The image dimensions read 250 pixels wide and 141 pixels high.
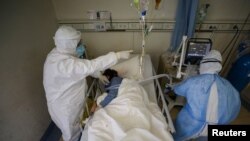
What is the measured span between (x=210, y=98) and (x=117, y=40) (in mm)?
1453

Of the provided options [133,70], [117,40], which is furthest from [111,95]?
[117,40]

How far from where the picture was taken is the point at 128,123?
1035 millimetres

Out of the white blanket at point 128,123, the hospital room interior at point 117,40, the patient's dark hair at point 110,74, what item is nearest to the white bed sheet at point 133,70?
the hospital room interior at point 117,40

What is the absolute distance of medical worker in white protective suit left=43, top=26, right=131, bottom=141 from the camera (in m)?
1.22

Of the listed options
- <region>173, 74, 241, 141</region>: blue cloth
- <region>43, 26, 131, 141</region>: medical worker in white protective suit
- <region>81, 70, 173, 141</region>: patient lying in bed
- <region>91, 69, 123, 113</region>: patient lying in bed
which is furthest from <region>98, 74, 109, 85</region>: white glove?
<region>173, 74, 241, 141</region>: blue cloth

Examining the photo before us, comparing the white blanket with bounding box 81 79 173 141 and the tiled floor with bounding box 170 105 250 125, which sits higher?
the white blanket with bounding box 81 79 173 141

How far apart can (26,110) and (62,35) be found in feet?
2.81

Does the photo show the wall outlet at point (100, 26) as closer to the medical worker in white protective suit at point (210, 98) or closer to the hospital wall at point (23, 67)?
the hospital wall at point (23, 67)

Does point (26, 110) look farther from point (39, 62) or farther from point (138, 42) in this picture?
point (138, 42)

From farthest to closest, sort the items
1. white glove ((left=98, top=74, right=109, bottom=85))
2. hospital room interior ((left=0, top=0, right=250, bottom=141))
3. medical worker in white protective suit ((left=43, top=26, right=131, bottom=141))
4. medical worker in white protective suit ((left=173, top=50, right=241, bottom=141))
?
white glove ((left=98, top=74, right=109, bottom=85)) → hospital room interior ((left=0, top=0, right=250, bottom=141)) → medical worker in white protective suit ((left=43, top=26, right=131, bottom=141)) → medical worker in white protective suit ((left=173, top=50, right=241, bottom=141))

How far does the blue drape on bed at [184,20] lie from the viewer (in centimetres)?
175

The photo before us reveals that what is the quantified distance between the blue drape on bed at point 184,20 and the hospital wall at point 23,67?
156 cm

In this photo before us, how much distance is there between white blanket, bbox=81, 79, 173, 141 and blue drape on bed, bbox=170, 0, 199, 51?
110 centimetres

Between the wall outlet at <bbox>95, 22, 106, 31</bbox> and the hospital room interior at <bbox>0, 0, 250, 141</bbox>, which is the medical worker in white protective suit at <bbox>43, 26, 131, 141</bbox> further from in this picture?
the wall outlet at <bbox>95, 22, 106, 31</bbox>
